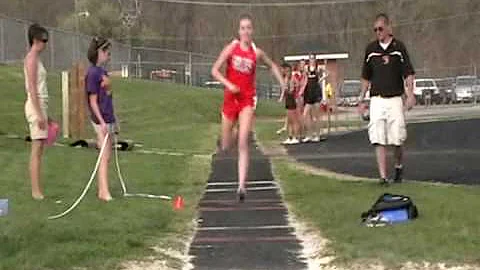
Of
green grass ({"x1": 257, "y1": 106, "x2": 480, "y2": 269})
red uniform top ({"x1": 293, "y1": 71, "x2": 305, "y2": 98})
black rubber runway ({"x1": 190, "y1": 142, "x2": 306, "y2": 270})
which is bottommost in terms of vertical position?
black rubber runway ({"x1": 190, "y1": 142, "x2": 306, "y2": 270})

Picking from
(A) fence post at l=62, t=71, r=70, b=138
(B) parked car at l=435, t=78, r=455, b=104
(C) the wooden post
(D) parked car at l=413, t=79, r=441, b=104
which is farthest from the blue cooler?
(B) parked car at l=435, t=78, r=455, b=104

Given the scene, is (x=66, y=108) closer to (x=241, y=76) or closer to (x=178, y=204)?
(x=178, y=204)

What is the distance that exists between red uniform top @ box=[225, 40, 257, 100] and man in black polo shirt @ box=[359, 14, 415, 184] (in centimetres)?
220

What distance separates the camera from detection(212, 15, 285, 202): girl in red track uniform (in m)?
11.3

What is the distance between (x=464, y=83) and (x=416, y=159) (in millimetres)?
42635

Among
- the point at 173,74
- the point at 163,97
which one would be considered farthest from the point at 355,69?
the point at 163,97

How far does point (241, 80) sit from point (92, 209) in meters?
2.07

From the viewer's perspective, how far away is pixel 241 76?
37.1ft

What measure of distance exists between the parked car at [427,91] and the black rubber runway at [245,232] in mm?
44055

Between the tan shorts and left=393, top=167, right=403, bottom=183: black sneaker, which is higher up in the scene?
the tan shorts

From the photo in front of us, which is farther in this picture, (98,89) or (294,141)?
(294,141)

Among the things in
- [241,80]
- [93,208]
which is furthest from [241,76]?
[93,208]

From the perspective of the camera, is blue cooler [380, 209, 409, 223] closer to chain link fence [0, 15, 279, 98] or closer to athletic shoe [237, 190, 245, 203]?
athletic shoe [237, 190, 245, 203]

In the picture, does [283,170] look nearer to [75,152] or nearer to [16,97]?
[75,152]
